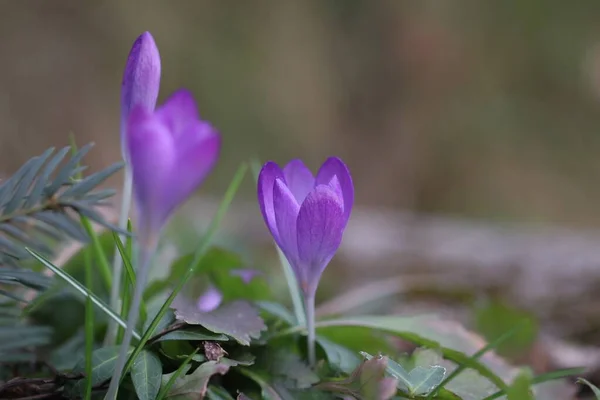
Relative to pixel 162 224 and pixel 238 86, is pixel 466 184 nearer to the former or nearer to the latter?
pixel 238 86

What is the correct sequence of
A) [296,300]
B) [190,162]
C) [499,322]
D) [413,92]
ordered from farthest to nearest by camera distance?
1. [413,92]
2. [499,322]
3. [296,300]
4. [190,162]

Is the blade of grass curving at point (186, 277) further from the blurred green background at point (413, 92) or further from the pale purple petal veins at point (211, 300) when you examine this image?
the blurred green background at point (413, 92)

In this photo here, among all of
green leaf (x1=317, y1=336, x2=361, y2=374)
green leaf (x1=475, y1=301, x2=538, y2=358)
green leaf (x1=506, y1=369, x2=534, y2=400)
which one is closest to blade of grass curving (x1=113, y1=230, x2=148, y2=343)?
green leaf (x1=317, y1=336, x2=361, y2=374)

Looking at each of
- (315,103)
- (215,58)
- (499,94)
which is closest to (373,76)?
(315,103)

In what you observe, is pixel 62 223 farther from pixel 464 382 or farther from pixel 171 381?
pixel 464 382

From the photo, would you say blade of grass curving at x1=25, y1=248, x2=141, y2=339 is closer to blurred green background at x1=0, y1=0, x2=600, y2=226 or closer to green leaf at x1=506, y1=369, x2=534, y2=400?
green leaf at x1=506, y1=369, x2=534, y2=400

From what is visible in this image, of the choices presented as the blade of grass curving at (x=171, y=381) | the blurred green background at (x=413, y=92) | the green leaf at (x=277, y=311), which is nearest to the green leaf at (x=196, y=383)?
the blade of grass curving at (x=171, y=381)

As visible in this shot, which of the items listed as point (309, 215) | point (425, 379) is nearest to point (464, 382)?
point (425, 379)
